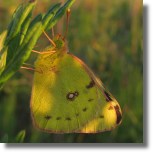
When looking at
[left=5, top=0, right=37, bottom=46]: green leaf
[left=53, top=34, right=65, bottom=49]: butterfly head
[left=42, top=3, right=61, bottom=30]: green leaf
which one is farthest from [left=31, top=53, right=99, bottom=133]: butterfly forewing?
[left=5, top=0, right=37, bottom=46]: green leaf

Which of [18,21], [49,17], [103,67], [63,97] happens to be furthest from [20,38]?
[103,67]

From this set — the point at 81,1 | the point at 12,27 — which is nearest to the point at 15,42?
the point at 12,27

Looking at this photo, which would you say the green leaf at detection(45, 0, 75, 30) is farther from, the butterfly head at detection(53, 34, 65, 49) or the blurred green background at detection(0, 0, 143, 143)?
the blurred green background at detection(0, 0, 143, 143)

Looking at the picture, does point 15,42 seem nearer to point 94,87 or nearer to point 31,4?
point 31,4

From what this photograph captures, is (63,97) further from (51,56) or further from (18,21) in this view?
(18,21)

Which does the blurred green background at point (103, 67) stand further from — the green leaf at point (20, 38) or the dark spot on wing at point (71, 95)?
the green leaf at point (20, 38)

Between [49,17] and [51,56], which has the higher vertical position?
[49,17]

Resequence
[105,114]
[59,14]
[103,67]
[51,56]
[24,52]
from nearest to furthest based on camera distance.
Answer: [24,52], [59,14], [51,56], [105,114], [103,67]
